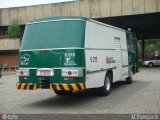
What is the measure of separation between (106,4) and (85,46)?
24910 mm

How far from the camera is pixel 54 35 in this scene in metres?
11.7

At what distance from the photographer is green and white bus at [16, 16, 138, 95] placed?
11.0 m

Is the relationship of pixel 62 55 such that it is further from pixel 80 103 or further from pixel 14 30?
pixel 14 30

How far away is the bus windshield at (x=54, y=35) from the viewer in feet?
37.1

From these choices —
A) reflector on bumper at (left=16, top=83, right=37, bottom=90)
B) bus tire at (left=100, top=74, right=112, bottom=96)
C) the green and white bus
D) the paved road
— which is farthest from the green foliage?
reflector on bumper at (left=16, top=83, right=37, bottom=90)

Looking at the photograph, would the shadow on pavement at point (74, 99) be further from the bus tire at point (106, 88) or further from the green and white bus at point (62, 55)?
the green and white bus at point (62, 55)

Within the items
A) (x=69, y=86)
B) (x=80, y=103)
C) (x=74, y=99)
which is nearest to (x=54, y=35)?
(x=69, y=86)

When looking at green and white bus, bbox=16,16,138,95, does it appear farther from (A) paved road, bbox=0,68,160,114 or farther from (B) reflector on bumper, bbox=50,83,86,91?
(A) paved road, bbox=0,68,160,114

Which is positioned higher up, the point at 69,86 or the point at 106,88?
the point at 69,86

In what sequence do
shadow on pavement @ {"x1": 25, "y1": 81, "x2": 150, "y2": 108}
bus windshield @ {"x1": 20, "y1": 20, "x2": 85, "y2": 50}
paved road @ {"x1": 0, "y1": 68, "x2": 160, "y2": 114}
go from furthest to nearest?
shadow on pavement @ {"x1": 25, "y1": 81, "x2": 150, "y2": 108}, bus windshield @ {"x1": 20, "y1": 20, "x2": 85, "y2": 50}, paved road @ {"x1": 0, "y1": 68, "x2": 160, "y2": 114}

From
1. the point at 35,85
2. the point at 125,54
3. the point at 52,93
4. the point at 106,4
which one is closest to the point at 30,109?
the point at 35,85

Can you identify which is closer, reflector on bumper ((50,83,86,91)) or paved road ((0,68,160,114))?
paved road ((0,68,160,114))

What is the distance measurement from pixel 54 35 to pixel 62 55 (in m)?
0.93

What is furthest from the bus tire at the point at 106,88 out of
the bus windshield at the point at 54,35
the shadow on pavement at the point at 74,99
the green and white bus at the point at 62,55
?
the bus windshield at the point at 54,35
